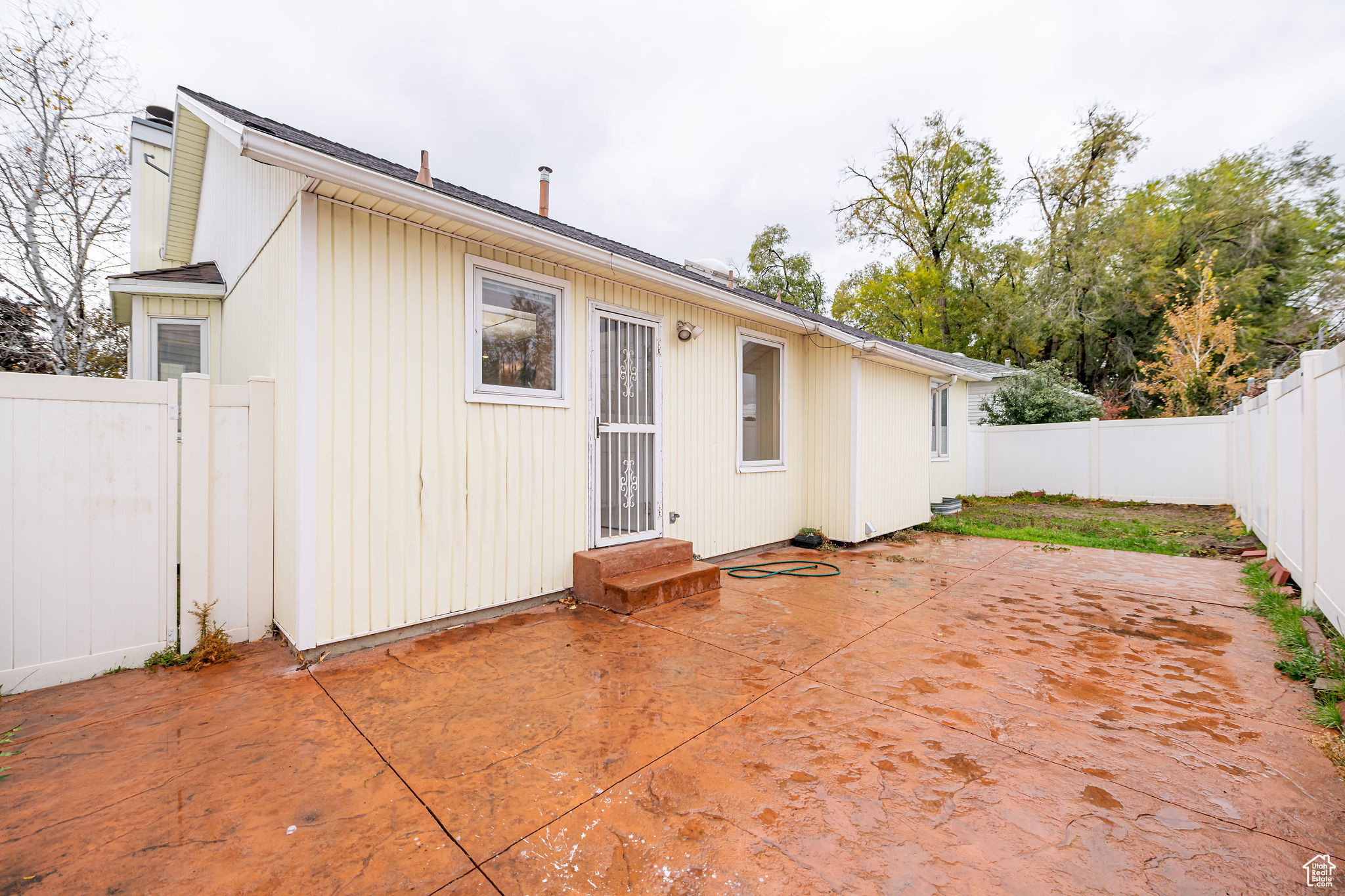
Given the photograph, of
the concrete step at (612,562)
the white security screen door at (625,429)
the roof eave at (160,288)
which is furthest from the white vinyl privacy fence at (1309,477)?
the roof eave at (160,288)

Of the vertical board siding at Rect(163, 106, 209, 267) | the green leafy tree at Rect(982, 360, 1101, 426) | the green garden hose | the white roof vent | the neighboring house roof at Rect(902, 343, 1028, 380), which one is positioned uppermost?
the vertical board siding at Rect(163, 106, 209, 267)

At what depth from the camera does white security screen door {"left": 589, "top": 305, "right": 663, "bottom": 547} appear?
14.2 feet

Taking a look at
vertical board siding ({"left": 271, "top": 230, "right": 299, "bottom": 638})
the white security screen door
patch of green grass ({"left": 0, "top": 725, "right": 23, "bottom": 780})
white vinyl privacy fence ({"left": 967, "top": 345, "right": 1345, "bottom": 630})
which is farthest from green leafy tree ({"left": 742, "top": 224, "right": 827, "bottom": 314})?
patch of green grass ({"left": 0, "top": 725, "right": 23, "bottom": 780})

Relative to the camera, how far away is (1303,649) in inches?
116

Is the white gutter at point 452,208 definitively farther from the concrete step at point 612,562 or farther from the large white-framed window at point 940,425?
the large white-framed window at point 940,425

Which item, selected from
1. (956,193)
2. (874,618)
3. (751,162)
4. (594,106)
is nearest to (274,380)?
(874,618)

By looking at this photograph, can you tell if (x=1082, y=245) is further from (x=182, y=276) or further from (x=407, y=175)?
(x=182, y=276)

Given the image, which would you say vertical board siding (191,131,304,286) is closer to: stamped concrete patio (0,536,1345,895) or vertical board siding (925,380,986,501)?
stamped concrete patio (0,536,1345,895)

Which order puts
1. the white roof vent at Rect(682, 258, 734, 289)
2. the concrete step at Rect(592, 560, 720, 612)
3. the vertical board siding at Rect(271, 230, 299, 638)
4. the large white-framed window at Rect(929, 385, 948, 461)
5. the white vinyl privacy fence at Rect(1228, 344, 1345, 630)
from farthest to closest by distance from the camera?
1. the large white-framed window at Rect(929, 385, 948, 461)
2. the white roof vent at Rect(682, 258, 734, 289)
3. the concrete step at Rect(592, 560, 720, 612)
4. the vertical board siding at Rect(271, 230, 299, 638)
5. the white vinyl privacy fence at Rect(1228, 344, 1345, 630)

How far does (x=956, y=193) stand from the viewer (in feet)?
64.6

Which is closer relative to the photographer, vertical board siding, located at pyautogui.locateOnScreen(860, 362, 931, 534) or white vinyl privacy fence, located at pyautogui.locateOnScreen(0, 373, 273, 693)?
white vinyl privacy fence, located at pyautogui.locateOnScreen(0, 373, 273, 693)

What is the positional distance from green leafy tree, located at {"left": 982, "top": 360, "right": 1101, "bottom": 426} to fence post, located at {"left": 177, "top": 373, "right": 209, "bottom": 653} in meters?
13.8

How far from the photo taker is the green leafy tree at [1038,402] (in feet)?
37.9

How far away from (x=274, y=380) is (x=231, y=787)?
2.40m
